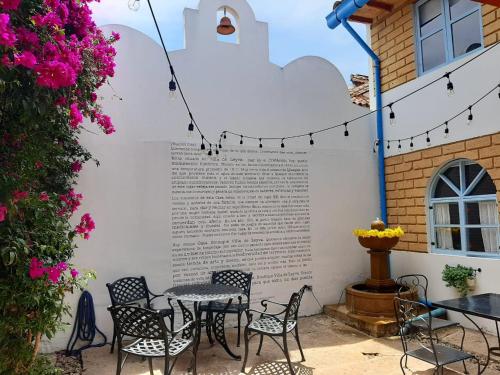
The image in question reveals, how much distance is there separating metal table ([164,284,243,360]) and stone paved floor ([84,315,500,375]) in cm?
21

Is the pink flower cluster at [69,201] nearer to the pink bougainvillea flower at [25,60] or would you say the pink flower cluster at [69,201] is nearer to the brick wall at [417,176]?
the pink bougainvillea flower at [25,60]

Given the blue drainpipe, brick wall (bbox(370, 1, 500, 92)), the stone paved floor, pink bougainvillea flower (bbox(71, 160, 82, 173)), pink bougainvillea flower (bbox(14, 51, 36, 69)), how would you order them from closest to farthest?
pink bougainvillea flower (bbox(14, 51, 36, 69)) → the stone paved floor → pink bougainvillea flower (bbox(71, 160, 82, 173)) → brick wall (bbox(370, 1, 500, 92)) → the blue drainpipe

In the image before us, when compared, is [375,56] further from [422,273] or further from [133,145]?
[133,145]

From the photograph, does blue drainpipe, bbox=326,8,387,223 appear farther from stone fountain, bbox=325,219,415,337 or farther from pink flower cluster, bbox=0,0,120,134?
pink flower cluster, bbox=0,0,120,134

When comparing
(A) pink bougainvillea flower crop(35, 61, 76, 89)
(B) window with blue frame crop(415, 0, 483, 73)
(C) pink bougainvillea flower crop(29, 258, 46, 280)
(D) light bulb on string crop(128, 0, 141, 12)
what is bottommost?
(C) pink bougainvillea flower crop(29, 258, 46, 280)

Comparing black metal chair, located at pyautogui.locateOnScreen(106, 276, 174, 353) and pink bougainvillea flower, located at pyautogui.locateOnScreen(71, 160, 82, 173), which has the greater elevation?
pink bougainvillea flower, located at pyautogui.locateOnScreen(71, 160, 82, 173)

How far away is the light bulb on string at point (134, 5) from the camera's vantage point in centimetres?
269

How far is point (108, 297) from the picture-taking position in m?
4.48

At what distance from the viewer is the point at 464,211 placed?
16.0 feet

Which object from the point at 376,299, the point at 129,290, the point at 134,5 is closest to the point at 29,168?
the point at 134,5

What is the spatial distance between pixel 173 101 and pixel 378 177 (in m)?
3.38

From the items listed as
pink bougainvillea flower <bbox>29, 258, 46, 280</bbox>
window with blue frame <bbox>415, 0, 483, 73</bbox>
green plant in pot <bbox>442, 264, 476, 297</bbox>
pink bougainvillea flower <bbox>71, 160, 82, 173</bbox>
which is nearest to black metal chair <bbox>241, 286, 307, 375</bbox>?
pink bougainvillea flower <bbox>29, 258, 46, 280</bbox>

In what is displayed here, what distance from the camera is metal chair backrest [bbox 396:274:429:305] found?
16.7 feet

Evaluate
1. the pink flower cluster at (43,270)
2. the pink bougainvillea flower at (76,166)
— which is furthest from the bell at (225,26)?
the pink flower cluster at (43,270)
